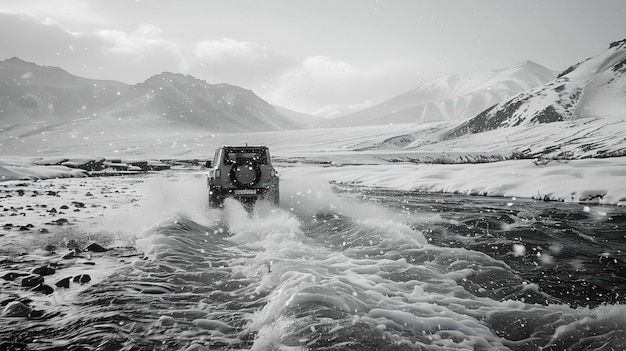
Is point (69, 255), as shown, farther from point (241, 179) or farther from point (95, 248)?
point (241, 179)

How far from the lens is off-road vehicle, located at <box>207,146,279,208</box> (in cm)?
1135

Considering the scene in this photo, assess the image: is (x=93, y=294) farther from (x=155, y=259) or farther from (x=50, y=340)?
(x=155, y=259)

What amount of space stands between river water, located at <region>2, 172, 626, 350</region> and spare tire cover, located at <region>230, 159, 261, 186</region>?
1829 mm

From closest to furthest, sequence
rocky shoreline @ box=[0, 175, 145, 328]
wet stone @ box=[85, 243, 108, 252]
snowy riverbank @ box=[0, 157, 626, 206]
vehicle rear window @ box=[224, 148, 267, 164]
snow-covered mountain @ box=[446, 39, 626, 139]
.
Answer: rocky shoreline @ box=[0, 175, 145, 328] → wet stone @ box=[85, 243, 108, 252] → vehicle rear window @ box=[224, 148, 267, 164] → snowy riverbank @ box=[0, 157, 626, 206] → snow-covered mountain @ box=[446, 39, 626, 139]

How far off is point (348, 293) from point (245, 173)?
7151 millimetres

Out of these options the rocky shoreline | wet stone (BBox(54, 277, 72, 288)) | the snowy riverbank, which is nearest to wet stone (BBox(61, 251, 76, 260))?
the rocky shoreline

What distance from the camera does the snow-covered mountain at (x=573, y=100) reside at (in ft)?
289

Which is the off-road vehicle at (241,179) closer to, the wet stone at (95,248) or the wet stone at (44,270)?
the wet stone at (95,248)

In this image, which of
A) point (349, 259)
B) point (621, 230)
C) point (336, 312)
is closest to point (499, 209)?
point (621, 230)

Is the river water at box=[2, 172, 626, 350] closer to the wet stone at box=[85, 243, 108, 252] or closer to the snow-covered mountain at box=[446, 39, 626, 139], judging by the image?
the wet stone at box=[85, 243, 108, 252]

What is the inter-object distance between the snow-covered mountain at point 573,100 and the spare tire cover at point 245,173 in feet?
293

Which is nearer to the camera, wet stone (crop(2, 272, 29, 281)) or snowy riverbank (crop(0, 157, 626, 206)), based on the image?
wet stone (crop(2, 272, 29, 281))

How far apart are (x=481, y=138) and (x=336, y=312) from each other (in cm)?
8581

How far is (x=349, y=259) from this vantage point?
6871mm
